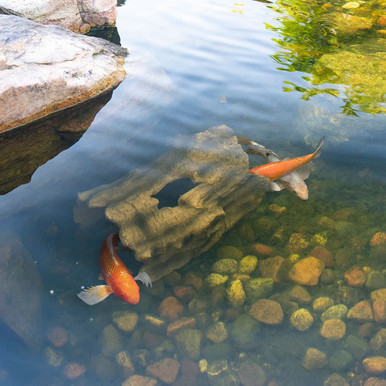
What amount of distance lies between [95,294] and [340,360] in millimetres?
1894

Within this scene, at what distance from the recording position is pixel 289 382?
100.0 inches

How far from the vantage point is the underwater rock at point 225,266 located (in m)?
3.21

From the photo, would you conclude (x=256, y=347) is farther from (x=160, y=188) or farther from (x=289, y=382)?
(x=160, y=188)

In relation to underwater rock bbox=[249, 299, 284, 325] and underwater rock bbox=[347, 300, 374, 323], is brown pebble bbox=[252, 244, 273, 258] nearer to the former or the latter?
underwater rock bbox=[249, 299, 284, 325]

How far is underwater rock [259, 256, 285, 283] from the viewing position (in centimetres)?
318

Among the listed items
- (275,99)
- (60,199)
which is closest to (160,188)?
(60,199)

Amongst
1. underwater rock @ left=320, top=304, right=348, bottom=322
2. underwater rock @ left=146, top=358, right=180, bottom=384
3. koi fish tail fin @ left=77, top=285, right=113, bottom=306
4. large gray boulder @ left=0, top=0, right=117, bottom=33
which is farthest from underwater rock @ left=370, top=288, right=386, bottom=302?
large gray boulder @ left=0, top=0, right=117, bottom=33

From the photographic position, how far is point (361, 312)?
2938mm

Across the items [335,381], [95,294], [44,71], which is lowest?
[335,381]

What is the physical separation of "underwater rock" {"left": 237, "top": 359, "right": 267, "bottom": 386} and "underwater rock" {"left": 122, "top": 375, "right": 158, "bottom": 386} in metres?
0.60

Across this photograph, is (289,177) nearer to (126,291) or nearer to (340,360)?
(340,360)

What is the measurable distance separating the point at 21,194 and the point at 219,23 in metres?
6.02

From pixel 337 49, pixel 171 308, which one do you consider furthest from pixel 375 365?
pixel 337 49

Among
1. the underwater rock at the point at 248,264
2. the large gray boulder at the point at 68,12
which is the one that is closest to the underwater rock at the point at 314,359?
the underwater rock at the point at 248,264
